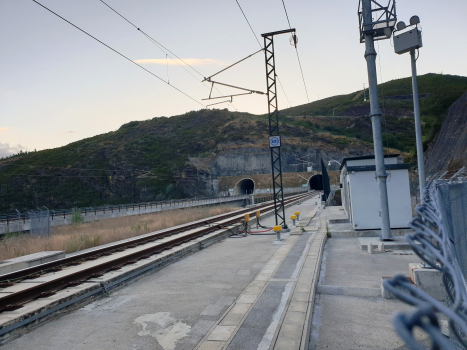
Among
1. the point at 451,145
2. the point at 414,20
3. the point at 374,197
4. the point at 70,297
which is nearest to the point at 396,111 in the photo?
the point at 451,145

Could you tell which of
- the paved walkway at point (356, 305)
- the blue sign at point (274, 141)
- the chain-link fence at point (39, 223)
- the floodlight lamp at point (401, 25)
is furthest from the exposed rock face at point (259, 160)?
the paved walkway at point (356, 305)

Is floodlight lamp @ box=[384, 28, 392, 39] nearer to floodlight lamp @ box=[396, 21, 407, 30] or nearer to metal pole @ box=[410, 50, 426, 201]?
floodlight lamp @ box=[396, 21, 407, 30]

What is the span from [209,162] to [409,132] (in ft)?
252

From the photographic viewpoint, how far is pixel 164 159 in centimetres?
10119

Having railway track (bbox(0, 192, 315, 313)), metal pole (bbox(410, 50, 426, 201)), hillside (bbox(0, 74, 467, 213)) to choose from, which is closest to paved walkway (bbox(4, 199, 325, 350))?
railway track (bbox(0, 192, 315, 313))

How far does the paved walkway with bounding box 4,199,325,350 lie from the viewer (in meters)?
5.50

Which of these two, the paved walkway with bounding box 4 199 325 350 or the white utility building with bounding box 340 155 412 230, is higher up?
the white utility building with bounding box 340 155 412 230

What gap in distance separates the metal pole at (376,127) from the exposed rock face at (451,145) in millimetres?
18591

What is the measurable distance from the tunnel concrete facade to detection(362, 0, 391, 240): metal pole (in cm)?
7148

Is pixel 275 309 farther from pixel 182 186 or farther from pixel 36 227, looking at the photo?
pixel 182 186

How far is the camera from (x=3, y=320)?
19.9 feet

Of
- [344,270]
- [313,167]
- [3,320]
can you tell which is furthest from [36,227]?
[313,167]

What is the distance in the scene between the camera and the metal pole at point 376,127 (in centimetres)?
1298

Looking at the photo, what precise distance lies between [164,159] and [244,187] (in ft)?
85.0
